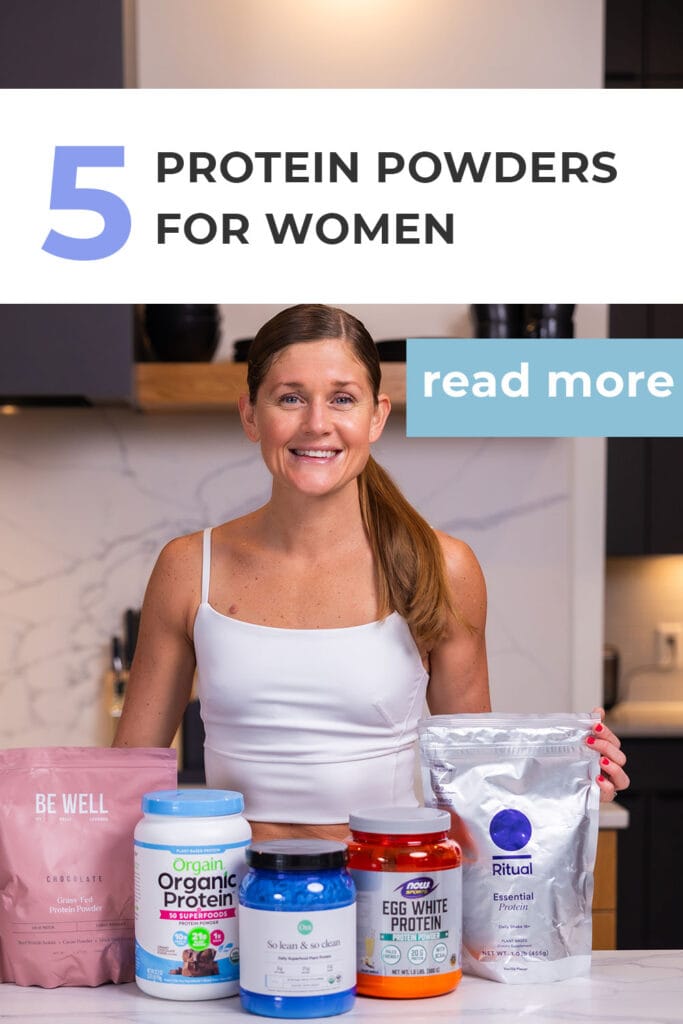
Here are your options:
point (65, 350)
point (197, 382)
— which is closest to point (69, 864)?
point (65, 350)

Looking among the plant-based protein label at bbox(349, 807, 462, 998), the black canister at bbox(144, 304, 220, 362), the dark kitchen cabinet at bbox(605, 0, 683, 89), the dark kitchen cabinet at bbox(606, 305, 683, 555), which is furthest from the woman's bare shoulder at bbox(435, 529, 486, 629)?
the dark kitchen cabinet at bbox(605, 0, 683, 89)

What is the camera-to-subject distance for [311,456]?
3.76ft

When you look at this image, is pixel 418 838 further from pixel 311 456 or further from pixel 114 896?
pixel 311 456

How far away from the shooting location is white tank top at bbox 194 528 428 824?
46.1 inches

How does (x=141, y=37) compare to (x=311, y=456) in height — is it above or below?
above

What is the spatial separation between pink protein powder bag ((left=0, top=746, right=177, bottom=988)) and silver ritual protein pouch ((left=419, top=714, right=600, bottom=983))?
24 cm

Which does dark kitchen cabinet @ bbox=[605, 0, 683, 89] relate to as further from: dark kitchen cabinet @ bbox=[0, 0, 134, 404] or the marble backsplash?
dark kitchen cabinet @ bbox=[0, 0, 134, 404]

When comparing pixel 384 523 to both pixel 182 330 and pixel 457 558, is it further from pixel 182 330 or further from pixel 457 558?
pixel 182 330

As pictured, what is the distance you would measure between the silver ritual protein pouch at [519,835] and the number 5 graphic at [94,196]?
70 centimetres

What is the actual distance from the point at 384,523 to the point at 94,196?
49 centimetres

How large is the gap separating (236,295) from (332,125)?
0.22 metres

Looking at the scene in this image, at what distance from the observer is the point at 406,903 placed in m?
0.87

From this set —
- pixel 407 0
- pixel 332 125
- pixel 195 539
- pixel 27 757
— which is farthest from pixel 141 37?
pixel 27 757

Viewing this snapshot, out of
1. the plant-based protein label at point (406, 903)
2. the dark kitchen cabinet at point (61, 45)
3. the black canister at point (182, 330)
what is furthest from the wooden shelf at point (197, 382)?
the plant-based protein label at point (406, 903)
